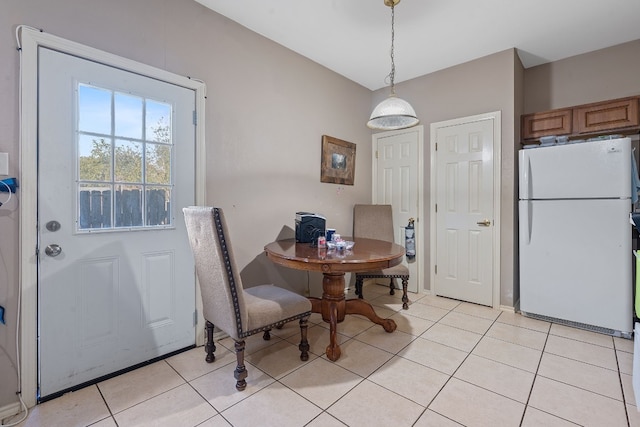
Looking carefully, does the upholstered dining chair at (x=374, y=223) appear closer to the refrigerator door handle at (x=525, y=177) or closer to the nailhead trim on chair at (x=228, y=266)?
the refrigerator door handle at (x=525, y=177)

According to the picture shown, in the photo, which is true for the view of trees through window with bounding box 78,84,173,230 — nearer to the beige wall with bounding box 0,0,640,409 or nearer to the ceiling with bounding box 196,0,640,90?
the beige wall with bounding box 0,0,640,409

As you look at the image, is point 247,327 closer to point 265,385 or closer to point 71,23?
point 265,385

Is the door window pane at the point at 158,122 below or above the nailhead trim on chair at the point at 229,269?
above

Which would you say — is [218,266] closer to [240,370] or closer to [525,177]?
[240,370]

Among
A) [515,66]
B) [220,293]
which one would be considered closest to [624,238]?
[515,66]

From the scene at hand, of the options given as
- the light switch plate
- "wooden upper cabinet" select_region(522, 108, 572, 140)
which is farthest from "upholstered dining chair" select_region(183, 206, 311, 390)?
"wooden upper cabinet" select_region(522, 108, 572, 140)

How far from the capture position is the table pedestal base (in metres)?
2.09

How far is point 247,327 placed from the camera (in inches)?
68.9

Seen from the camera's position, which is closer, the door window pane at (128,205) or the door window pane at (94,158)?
the door window pane at (94,158)

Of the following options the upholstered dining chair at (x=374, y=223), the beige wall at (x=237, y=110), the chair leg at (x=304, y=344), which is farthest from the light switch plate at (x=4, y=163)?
the upholstered dining chair at (x=374, y=223)

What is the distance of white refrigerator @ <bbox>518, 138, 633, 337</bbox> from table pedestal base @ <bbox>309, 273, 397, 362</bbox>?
4.96 feet

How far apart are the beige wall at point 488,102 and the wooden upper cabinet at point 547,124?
205 millimetres

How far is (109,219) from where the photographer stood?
6.15ft

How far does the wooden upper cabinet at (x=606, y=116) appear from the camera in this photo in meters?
2.66
